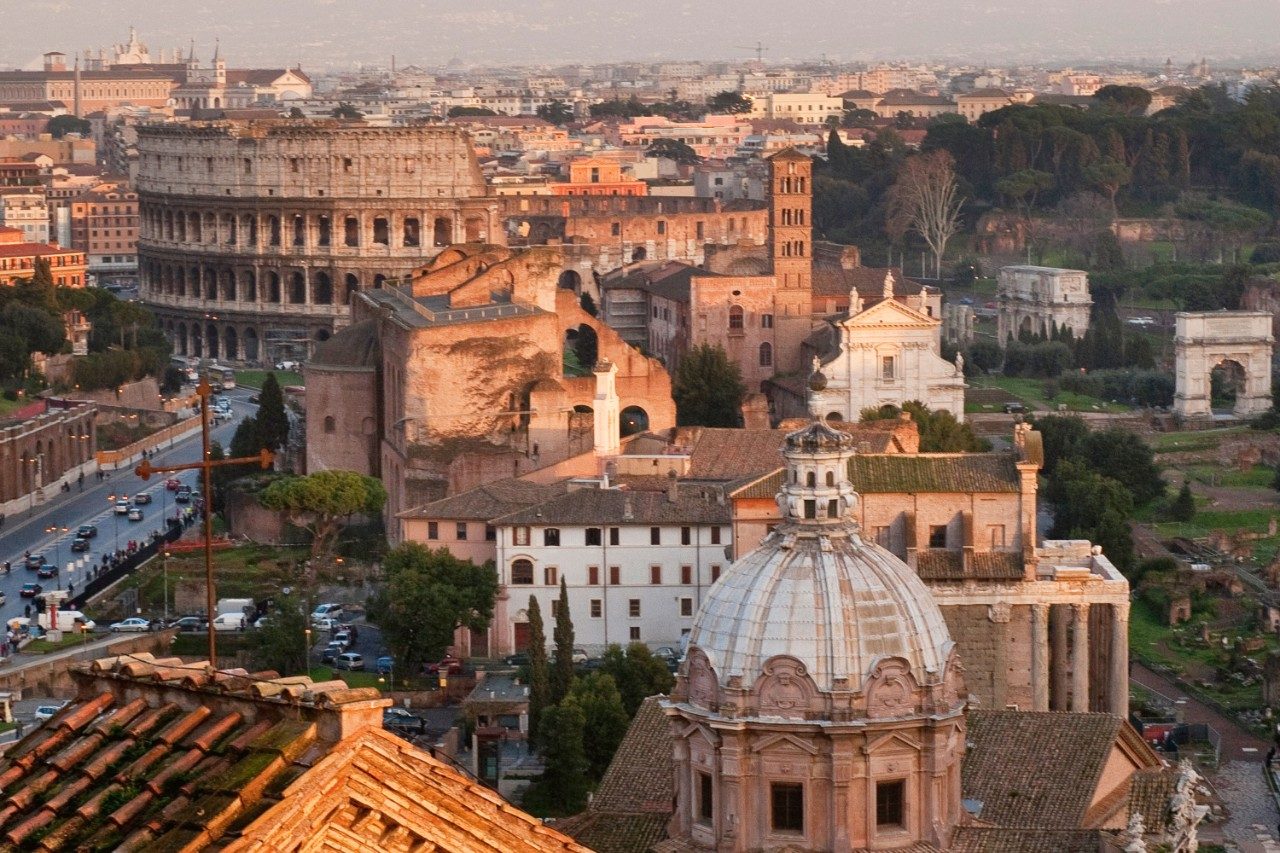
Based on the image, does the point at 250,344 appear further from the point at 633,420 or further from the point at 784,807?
the point at 784,807

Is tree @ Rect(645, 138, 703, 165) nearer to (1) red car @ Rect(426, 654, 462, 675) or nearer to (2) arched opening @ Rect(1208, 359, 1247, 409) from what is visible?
(2) arched opening @ Rect(1208, 359, 1247, 409)

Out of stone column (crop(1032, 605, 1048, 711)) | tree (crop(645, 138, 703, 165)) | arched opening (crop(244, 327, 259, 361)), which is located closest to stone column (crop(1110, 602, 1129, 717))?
stone column (crop(1032, 605, 1048, 711))

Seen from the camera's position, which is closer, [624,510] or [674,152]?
[624,510]

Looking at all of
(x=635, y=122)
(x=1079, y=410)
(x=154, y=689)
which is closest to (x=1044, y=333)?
(x=1079, y=410)

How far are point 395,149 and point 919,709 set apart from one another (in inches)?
2853

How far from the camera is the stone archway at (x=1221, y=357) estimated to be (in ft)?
225

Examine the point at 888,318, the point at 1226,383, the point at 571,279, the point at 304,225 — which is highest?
the point at 304,225

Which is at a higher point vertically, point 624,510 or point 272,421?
point 272,421

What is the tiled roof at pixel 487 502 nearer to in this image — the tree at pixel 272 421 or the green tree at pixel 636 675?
the green tree at pixel 636 675

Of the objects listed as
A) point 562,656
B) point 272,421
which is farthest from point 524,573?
point 272,421

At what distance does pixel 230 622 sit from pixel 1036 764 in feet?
59.4

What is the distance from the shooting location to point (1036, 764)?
24203 mm

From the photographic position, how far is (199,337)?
91812mm

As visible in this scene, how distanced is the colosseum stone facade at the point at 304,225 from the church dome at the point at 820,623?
67.7 meters
